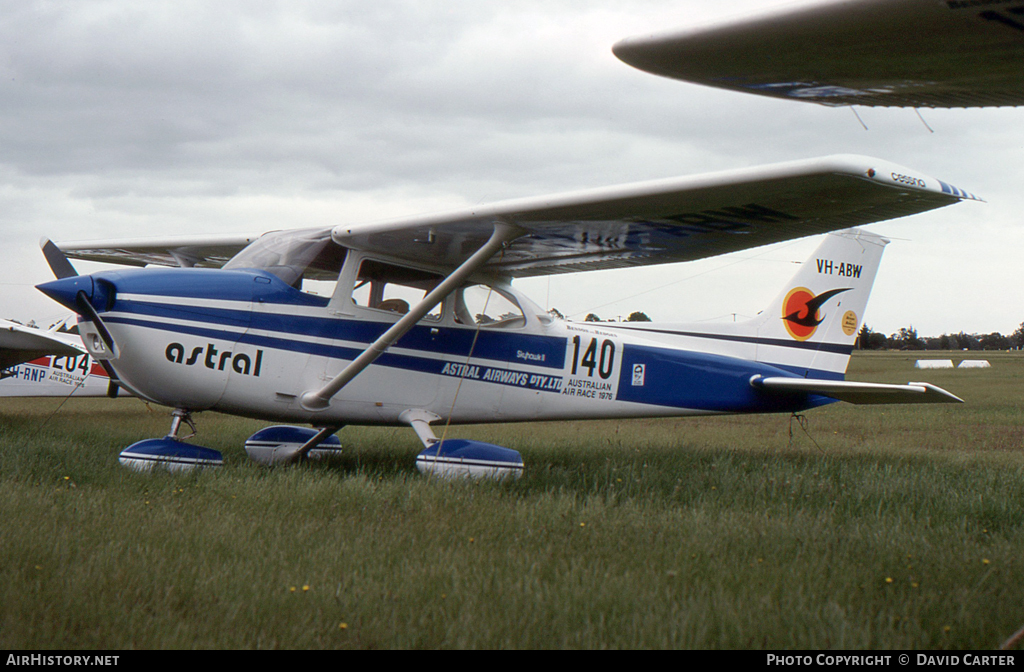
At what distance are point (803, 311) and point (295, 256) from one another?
20.2ft

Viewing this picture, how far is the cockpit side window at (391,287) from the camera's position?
6.67 m

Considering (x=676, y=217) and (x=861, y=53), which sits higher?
(x=861, y=53)

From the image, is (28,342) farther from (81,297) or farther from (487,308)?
(487,308)

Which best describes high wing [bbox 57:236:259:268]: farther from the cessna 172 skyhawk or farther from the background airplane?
the background airplane

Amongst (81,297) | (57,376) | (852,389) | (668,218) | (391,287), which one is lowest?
(57,376)

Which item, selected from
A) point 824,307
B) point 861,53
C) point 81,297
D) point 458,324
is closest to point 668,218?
point 458,324

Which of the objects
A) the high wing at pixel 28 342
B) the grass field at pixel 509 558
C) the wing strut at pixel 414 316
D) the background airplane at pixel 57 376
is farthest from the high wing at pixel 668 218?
the background airplane at pixel 57 376

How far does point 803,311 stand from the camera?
8938 millimetres

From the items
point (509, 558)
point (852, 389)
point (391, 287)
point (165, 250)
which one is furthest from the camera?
point (165, 250)

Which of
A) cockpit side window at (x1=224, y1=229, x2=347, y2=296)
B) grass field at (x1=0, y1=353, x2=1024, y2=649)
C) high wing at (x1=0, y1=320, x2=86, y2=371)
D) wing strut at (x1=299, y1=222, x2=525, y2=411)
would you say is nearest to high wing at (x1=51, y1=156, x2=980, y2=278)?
wing strut at (x1=299, y1=222, x2=525, y2=411)

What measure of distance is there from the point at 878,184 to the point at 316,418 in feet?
16.0

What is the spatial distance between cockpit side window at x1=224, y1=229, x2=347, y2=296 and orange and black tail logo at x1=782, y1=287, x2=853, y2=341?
554 centimetres

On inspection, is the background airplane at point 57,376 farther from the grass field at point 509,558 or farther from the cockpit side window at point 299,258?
the grass field at point 509,558

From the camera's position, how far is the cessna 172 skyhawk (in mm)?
5551
